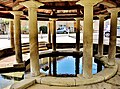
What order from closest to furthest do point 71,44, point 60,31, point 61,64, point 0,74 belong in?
point 0,74, point 61,64, point 71,44, point 60,31

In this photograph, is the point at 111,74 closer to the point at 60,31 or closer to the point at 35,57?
the point at 35,57

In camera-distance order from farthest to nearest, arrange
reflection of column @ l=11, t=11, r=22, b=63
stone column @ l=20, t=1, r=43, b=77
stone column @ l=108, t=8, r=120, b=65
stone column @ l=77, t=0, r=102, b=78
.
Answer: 1. reflection of column @ l=11, t=11, r=22, b=63
2. stone column @ l=108, t=8, r=120, b=65
3. stone column @ l=20, t=1, r=43, b=77
4. stone column @ l=77, t=0, r=102, b=78

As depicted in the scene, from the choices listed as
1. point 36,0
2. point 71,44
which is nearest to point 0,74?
point 36,0

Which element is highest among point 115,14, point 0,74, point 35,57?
point 115,14

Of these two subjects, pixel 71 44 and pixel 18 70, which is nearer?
pixel 18 70

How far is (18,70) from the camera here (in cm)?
682

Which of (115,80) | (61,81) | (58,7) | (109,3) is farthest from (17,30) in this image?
(115,80)

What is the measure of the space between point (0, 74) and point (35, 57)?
2.32m

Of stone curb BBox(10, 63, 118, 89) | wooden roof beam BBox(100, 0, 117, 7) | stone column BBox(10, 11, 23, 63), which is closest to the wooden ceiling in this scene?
wooden roof beam BBox(100, 0, 117, 7)

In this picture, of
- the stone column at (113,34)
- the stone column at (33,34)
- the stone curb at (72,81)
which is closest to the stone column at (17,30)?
the stone column at (33,34)

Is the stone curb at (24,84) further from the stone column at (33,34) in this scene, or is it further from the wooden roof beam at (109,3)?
the wooden roof beam at (109,3)

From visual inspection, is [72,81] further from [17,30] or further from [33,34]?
[17,30]

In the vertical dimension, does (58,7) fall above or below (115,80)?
above

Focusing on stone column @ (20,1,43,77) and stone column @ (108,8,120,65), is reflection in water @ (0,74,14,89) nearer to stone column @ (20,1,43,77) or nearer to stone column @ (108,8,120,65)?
stone column @ (20,1,43,77)
